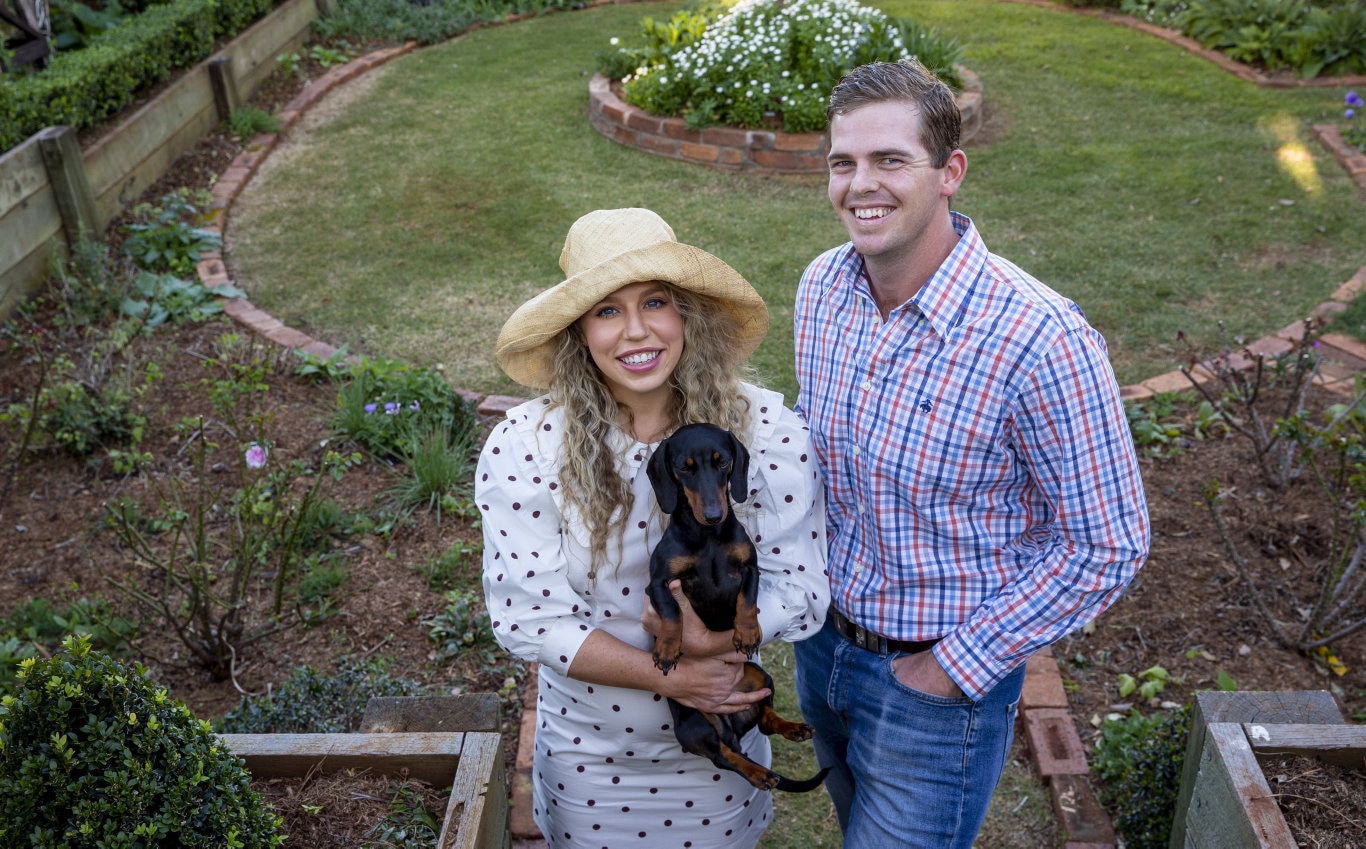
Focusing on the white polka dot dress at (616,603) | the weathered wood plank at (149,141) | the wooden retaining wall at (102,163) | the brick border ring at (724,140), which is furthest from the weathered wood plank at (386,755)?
the brick border ring at (724,140)

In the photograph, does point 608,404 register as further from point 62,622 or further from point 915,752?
point 62,622

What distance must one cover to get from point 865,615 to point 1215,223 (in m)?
6.19

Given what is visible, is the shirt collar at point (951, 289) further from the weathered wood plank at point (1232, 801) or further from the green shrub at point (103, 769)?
the green shrub at point (103, 769)

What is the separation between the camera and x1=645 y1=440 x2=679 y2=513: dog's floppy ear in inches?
85.8

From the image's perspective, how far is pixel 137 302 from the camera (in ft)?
21.6

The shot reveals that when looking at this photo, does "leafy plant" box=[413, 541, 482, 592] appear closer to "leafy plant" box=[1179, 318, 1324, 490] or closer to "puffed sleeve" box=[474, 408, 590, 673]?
"puffed sleeve" box=[474, 408, 590, 673]

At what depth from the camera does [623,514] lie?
232 centimetres

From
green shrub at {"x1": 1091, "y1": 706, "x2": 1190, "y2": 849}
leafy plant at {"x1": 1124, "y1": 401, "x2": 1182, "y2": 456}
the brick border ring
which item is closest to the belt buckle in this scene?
green shrub at {"x1": 1091, "y1": 706, "x2": 1190, "y2": 849}

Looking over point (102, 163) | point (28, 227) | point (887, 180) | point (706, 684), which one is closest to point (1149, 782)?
point (706, 684)

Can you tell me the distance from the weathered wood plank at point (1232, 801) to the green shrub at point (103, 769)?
215 cm

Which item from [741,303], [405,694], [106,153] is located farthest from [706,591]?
[106,153]

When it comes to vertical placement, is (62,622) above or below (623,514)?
below

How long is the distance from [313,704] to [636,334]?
2061 mm

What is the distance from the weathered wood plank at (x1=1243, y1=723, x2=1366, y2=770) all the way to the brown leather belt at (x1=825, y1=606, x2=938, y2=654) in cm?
90
